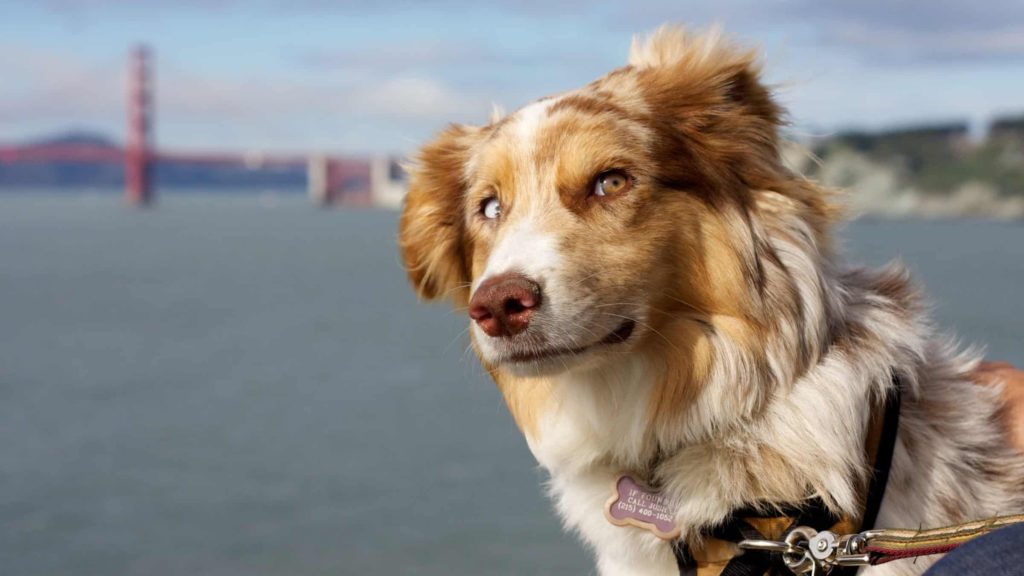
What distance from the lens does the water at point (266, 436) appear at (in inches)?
660

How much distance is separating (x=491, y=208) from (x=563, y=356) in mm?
714

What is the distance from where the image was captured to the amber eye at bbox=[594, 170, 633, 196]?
11.5 ft

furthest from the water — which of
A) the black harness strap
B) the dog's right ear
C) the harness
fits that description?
the harness

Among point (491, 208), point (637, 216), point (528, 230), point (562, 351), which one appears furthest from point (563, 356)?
A: point (491, 208)

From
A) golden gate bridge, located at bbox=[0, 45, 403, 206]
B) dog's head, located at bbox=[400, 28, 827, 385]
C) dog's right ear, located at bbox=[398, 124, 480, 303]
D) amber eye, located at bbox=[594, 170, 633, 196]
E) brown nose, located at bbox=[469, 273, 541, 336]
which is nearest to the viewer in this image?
brown nose, located at bbox=[469, 273, 541, 336]

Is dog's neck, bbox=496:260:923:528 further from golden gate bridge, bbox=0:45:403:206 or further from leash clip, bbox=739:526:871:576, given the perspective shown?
golden gate bridge, bbox=0:45:403:206

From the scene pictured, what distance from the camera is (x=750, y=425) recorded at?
3340 mm

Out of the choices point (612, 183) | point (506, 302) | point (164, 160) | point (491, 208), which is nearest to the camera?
point (506, 302)

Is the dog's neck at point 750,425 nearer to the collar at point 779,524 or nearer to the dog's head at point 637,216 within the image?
the collar at point 779,524

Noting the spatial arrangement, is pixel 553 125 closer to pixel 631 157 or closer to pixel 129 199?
pixel 631 157

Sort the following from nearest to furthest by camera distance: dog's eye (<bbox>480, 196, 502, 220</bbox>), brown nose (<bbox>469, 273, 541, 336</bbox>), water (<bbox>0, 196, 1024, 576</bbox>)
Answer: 1. brown nose (<bbox>469, 273, 541, 336</bbox>)
2. dog's eye (<bbox>480, 196, 502, 220</bbox>)
3. water (<bbox>0, 196, 1024, 576</bbox>)

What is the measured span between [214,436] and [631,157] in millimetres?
20142

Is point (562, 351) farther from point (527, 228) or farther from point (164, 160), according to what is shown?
point (164, 160)

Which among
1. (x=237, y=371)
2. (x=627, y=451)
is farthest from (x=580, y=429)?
(x=237, y=371)
